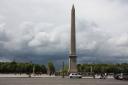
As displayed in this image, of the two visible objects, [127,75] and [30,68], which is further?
[30,68]

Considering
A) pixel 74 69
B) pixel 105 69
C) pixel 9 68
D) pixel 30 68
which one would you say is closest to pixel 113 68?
pixel 105 69

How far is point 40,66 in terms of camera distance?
160000 mm

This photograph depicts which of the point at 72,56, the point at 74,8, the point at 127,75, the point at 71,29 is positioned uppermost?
the point at 74,8

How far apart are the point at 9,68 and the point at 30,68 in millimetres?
9185

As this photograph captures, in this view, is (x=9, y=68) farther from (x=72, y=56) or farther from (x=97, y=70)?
(x=72, y=56)

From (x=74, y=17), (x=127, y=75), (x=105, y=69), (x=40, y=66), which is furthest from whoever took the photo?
(x=40, y=66)

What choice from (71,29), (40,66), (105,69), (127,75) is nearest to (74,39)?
(71,29)

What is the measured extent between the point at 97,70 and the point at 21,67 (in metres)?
33.7

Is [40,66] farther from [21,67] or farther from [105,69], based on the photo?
[105,69]

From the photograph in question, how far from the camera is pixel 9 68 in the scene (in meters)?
140

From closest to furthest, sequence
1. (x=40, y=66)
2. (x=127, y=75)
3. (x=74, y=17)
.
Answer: (x=127, y=75) → (x=74, y=17) → (x=40, y=66)

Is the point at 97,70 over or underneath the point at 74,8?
underneath

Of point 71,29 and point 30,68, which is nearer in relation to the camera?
point 71,29

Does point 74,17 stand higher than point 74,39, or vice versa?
point 74,17
